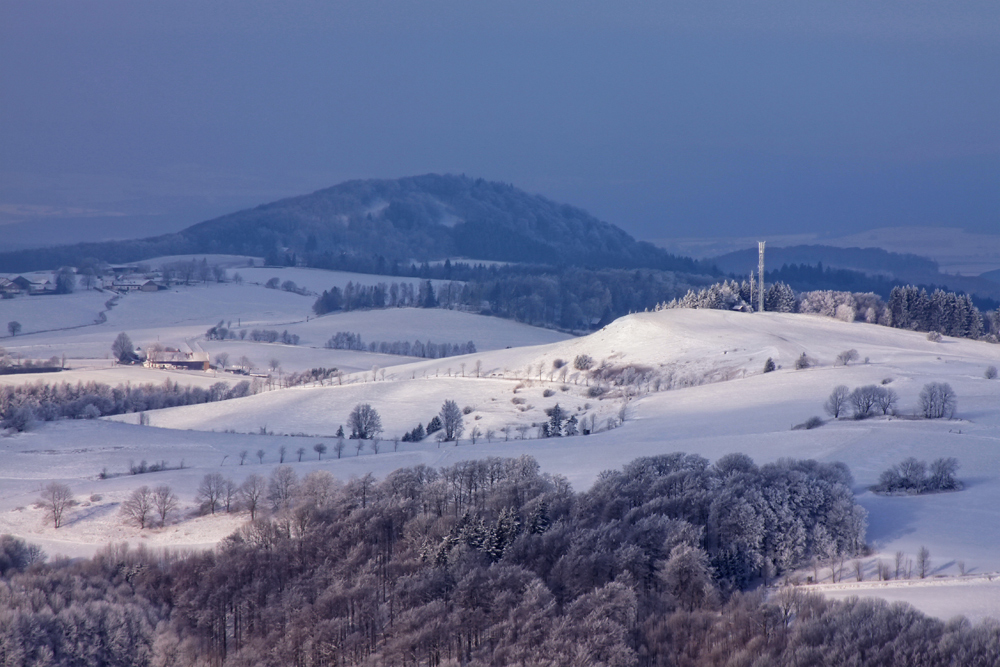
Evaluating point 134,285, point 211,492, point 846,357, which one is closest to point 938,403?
point 846,357

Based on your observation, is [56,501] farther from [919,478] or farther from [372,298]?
[372,298]

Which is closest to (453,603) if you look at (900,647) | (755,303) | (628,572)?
(628,572)

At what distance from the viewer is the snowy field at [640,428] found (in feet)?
116

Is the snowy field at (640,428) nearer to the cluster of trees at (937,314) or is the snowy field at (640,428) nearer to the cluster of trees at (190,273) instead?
the cluster of trees at (937,314)

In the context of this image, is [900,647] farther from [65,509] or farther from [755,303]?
[755,303]

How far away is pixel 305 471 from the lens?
151 ft

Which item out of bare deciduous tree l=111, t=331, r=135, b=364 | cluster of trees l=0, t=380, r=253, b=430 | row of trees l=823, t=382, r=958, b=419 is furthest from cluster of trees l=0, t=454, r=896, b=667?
bare deciduous tree l=111, t=331, r=135, b=364

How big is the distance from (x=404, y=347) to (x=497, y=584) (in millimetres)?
88467

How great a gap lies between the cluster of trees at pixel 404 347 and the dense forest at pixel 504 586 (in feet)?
247

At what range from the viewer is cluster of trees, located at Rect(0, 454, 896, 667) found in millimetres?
25547

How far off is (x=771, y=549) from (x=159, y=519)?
2514 cm

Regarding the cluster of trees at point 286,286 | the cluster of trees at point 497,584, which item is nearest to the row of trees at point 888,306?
the cluster of trees at point 497,584

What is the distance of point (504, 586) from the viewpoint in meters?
29.4

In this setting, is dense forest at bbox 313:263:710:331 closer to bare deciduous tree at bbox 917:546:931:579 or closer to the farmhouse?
the farmhouse
